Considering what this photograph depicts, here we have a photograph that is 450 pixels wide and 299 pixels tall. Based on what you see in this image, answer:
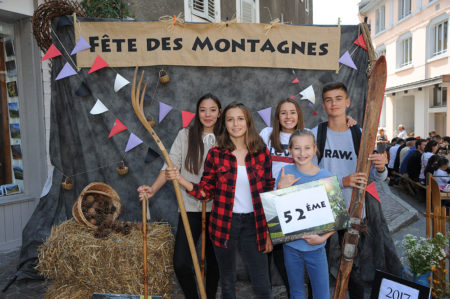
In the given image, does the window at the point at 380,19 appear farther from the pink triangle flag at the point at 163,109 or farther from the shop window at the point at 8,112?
the shop window at the point at 8,112

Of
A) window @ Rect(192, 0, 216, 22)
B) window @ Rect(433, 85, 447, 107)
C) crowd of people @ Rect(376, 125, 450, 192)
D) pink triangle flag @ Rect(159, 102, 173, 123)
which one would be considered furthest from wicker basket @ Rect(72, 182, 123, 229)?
window @ Rect(433, 85, 447, 107)

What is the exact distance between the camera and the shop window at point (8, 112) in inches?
190

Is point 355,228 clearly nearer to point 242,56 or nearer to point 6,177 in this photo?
point 242,56

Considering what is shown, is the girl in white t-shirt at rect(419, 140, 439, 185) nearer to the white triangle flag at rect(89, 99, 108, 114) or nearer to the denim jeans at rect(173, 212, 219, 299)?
the denim jeans at rect(173, 212, 219, 299)

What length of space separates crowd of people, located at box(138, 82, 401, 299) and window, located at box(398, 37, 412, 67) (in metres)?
19.2

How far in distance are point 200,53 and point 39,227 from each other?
2.56 meters

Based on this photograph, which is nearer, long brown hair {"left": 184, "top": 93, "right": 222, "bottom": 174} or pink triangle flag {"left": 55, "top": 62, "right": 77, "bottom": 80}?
long brown hair {"left": 184, "top": 93, "right": 222, "bottom": 174}

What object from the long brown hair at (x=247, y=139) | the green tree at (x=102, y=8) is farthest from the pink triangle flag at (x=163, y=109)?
the green tree at (x=102, y=8)

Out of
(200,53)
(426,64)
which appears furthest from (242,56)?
(426,64)

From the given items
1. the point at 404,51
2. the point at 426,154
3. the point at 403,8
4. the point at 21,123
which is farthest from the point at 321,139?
the point at 403,8

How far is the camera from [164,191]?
12.6ft

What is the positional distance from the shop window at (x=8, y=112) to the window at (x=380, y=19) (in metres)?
22.6

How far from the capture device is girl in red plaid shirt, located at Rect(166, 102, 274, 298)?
2.40 m

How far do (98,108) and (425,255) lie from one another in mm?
3393
